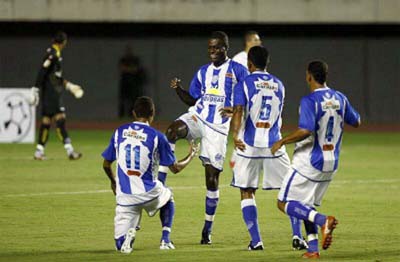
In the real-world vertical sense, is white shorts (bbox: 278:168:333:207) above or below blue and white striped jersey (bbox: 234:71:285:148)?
below

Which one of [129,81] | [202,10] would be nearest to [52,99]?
[202,10]

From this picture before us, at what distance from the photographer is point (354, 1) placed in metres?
33.7

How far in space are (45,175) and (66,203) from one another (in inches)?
150

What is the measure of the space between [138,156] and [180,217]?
3.01 metres

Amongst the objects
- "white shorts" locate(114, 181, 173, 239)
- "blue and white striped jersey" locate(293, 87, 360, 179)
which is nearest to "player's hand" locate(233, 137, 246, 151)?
"blue and white striped jersey" locate(293, 87, 360, 179)

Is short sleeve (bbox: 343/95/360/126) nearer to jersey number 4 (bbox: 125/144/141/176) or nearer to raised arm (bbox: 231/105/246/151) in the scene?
raised arm (bbox: 231/105/246/151)

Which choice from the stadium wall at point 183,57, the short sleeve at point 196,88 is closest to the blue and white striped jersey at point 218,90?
the short sleeve at point 196,88

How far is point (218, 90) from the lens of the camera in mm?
12656

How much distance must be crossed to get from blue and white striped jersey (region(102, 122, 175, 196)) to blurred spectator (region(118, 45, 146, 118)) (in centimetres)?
2380

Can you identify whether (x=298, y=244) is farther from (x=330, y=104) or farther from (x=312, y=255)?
(x=330, y=104)

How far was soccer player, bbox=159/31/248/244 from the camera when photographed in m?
12.5

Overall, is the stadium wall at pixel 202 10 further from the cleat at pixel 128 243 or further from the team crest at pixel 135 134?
the cleat at pixel 128 243

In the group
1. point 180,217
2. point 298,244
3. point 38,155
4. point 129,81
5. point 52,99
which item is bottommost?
point 129,81

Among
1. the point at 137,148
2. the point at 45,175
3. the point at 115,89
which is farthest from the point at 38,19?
the point at 137,148
